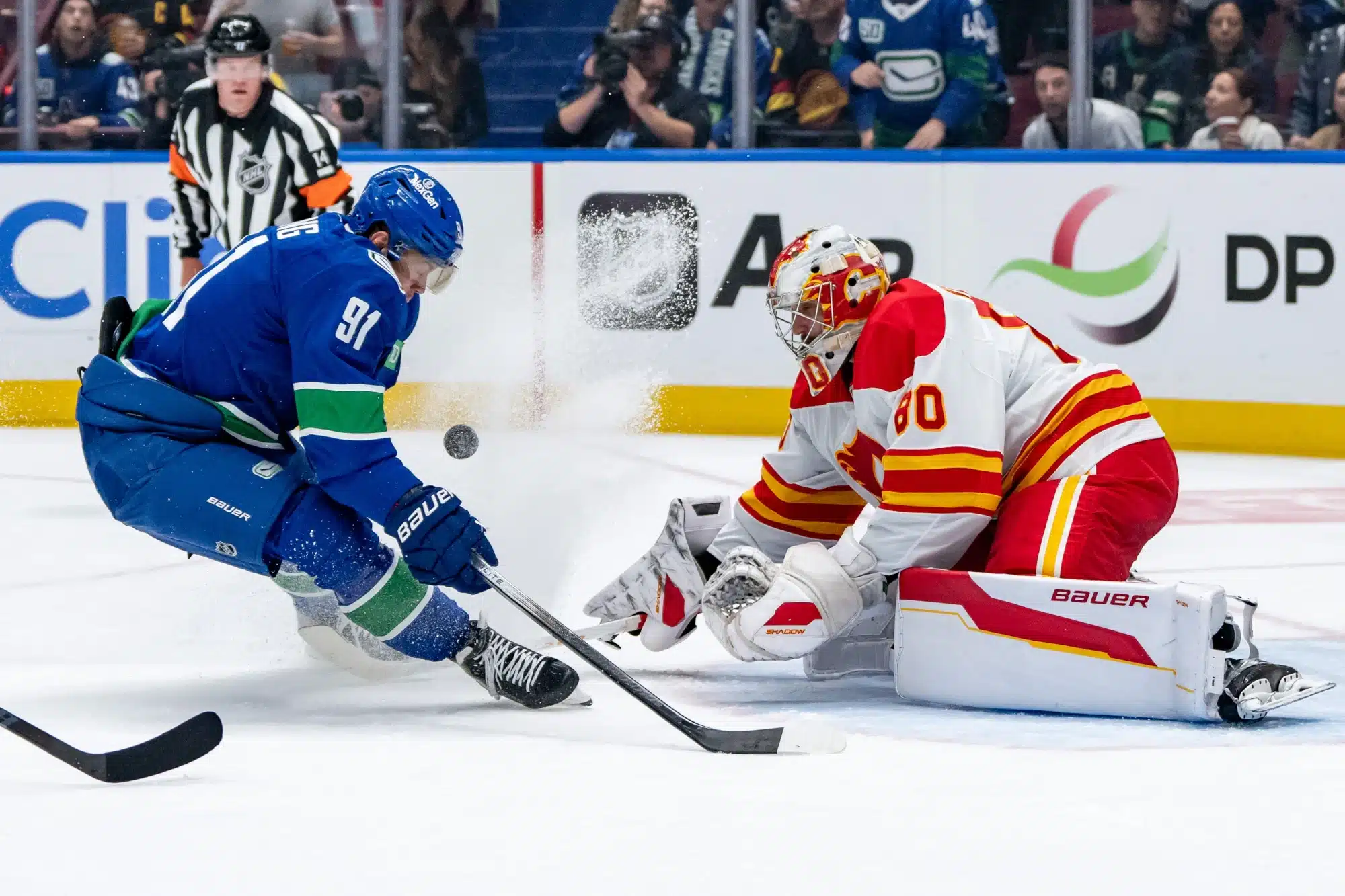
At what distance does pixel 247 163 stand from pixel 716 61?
2070mm

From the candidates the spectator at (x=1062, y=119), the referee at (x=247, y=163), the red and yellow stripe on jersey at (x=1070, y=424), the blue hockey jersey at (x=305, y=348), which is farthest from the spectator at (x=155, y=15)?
the red and yellow stripe on jersey at (x=1070, y=424)

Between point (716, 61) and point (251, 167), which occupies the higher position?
point (716, 61)

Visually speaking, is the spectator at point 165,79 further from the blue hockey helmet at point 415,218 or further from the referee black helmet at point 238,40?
the blue hockey helmet at point 415,218

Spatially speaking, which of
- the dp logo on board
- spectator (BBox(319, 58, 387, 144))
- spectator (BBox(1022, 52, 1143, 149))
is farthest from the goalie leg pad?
spectator (BBox(319, 58, 387, 144))

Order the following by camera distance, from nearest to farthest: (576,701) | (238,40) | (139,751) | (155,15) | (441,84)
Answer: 1. (139,751)
2. (576,701)
3. (238,40)
4. (441,84)
5. (155,15)

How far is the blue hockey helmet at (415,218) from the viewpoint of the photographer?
9.80ft

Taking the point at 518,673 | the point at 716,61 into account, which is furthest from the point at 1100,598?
the point at 716,61

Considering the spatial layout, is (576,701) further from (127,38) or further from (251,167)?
(127,38)

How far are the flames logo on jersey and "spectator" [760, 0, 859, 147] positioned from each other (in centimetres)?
363

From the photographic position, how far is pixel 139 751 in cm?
242

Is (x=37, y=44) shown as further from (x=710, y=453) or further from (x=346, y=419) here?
(x=346, y=419)

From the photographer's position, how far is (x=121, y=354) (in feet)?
10.4

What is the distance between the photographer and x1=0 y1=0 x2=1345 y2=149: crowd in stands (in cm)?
621

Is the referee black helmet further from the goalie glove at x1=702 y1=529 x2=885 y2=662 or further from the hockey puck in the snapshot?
the goalie glove at x1=702 y1=529 x2=885 y2=662
